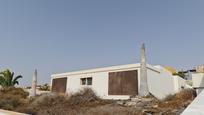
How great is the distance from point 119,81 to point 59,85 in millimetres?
8713

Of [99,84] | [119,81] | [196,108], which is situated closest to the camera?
[196,108]

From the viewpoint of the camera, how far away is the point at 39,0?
13.7m

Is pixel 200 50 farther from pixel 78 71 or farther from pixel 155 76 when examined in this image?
pixel 78 71

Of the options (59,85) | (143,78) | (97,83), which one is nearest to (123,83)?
(143,78)

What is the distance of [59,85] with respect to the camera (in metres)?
24.4

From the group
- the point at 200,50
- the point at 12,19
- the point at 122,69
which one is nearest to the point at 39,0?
the point at 12,19

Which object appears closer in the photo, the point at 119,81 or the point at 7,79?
the point at 119,81

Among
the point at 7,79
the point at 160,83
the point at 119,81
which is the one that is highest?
the point at 7,79

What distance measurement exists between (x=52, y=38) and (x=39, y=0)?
5287 mm

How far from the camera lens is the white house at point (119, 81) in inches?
715

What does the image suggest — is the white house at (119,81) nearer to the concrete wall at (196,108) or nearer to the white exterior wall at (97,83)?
the white exterior wall at (97,83)

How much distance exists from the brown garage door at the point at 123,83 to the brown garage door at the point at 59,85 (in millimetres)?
6643

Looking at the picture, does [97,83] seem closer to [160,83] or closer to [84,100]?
[160,83]

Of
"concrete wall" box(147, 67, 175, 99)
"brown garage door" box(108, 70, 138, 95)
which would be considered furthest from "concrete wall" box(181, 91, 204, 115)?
"concrete wall" box(147, 67, 175, 99)
